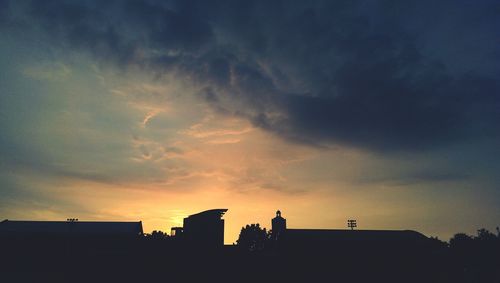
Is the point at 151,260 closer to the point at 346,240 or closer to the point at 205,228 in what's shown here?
the point at 205,228

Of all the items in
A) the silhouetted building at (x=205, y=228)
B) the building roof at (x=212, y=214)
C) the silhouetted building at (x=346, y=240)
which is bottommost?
the silhouetted building at (x=346, y=240)

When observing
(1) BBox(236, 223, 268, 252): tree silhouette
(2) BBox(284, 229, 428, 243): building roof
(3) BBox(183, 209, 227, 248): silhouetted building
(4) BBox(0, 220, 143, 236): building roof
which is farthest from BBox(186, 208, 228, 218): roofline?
(1) BBox(236, 223, 268, 252): tree silhouette

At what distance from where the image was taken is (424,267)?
24094 millimetres

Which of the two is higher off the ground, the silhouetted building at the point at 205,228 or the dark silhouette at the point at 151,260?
the silhouetted building at the point at 205,228

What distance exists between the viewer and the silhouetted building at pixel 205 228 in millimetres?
20625

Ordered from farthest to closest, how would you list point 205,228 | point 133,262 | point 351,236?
point 351,236 → point 205,228 → point 133,262

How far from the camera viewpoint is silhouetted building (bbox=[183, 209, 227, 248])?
20625mm

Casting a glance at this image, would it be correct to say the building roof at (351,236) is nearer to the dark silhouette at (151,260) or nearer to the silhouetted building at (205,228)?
the dark silhouette at (151,260)

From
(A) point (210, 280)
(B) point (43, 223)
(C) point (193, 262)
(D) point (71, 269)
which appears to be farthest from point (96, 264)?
(B) point (43, 223)

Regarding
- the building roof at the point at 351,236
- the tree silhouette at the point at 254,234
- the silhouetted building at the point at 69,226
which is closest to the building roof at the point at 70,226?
the silhouetted building at the point at 69,226

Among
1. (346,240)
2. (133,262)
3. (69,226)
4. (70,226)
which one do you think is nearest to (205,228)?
(133,262)

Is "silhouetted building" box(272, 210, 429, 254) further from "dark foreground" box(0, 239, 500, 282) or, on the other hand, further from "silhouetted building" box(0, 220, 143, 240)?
"silhouetted building" box(0, 220, 143, 240)

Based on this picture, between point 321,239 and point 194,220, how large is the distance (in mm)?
11940

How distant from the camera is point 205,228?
68.1 feet
